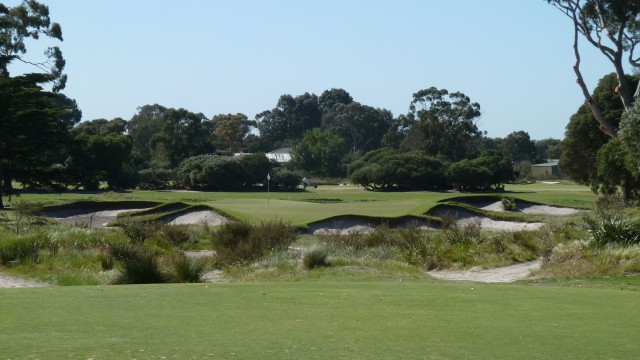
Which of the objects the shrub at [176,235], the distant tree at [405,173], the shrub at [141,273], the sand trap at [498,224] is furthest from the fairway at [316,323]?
the distant tree at [405,173]

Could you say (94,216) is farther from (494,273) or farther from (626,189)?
(626,189)

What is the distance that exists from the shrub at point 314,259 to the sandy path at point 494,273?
2897mm

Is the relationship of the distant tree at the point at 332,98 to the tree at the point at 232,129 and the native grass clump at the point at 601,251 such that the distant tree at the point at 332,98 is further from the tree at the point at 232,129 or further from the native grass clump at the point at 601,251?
the native grass clump at the point at 601,251

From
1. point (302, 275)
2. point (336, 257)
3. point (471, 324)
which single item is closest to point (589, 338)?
point (471, 324)

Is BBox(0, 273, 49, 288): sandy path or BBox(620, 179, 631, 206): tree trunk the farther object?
BBox(620, 179, 631, 206): tree trunk

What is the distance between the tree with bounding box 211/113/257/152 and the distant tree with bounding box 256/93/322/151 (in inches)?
310

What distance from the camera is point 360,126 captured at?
6220 inches

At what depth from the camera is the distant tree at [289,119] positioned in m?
175

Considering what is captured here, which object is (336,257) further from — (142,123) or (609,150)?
(142,123)

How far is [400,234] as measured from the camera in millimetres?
29781

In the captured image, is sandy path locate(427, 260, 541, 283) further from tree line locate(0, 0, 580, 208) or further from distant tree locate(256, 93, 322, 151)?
→ distant tree locate(256, 93, 322, 151)

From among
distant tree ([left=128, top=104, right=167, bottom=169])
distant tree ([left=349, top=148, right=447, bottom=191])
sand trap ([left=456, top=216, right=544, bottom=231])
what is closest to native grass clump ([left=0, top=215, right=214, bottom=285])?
sand trap ([left=456, top=216, right=544, bottom=231])

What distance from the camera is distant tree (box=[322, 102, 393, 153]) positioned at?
15750 cm

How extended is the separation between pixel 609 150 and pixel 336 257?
2788cm
